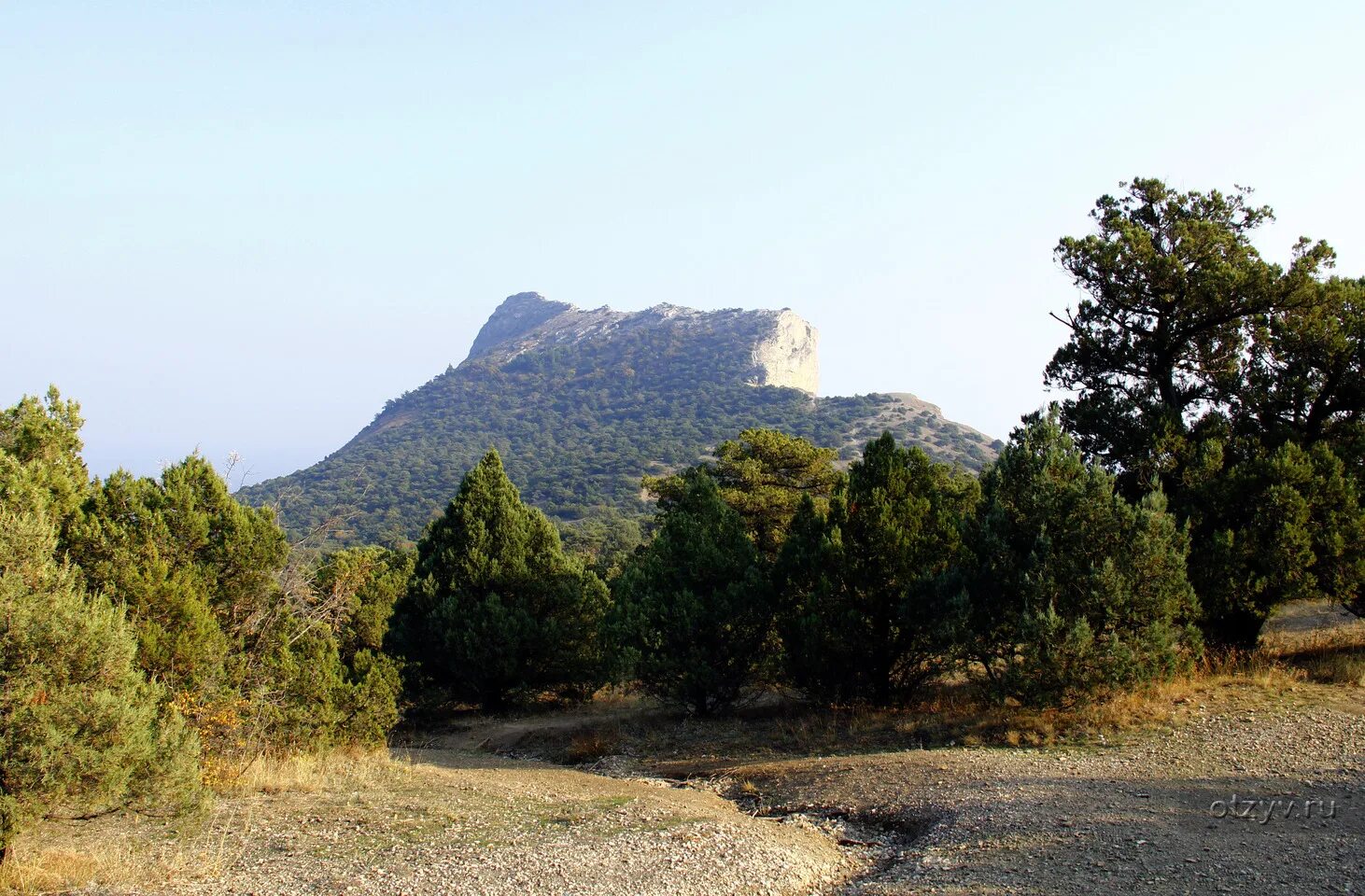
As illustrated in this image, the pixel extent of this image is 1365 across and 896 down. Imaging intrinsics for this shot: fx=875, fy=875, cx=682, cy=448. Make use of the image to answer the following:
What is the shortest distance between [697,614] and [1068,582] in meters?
7.43

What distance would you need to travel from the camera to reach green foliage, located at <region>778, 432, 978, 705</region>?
16.2 meters

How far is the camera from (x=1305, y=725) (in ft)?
39.0

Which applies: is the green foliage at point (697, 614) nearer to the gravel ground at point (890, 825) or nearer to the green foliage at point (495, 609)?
the green foliage at point (495, 609)

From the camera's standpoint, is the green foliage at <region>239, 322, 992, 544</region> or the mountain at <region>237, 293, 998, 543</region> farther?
the mountain at <region>237, 293, 998, 543</region>

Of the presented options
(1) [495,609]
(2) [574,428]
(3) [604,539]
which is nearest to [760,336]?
(2) [574,428]

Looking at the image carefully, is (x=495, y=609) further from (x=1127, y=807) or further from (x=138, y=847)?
(x=1127, y=807)

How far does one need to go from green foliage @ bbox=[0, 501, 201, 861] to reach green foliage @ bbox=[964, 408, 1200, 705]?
1156 cm

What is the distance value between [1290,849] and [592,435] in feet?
410

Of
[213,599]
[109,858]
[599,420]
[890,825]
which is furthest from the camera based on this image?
[599,420]

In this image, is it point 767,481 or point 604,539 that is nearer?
point 767,481

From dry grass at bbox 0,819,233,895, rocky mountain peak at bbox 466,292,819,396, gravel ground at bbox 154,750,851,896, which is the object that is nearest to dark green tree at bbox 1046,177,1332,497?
gravel ground at bbox 154,750,851,896

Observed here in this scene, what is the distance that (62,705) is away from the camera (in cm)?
745

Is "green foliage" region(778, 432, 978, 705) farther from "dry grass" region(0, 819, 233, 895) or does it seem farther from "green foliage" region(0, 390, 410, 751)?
"dry grass" region(0, 819, 233, 895)

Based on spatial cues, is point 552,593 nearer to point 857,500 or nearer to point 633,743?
point 633,743
